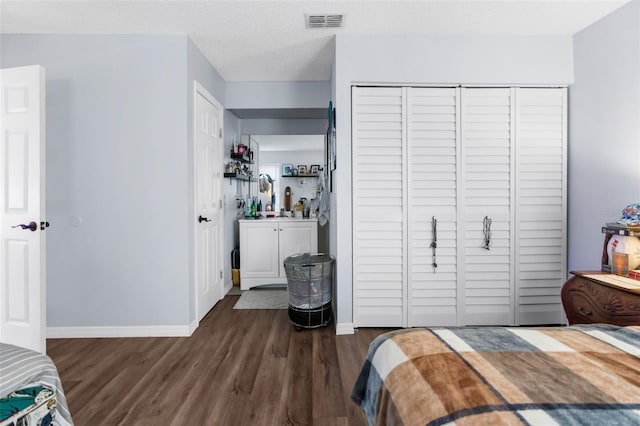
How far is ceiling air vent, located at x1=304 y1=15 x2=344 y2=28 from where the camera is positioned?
248 cm

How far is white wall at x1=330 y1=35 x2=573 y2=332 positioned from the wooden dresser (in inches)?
60.0

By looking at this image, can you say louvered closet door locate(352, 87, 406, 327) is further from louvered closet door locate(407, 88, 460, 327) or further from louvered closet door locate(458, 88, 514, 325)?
louvered closet door locate(458, 88, 514, 325)

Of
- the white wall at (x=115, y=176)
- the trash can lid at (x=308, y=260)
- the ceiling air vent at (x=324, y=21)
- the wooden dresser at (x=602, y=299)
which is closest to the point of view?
the wooden dresser at (x=602, y=299)

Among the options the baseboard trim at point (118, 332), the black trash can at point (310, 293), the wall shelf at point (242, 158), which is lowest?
the baseboard trim at point (118, 332)

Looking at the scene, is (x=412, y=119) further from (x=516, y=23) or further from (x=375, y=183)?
(x=516, y=23)

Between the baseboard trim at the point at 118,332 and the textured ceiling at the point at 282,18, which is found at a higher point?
the textured ceiling at the point at 282,18

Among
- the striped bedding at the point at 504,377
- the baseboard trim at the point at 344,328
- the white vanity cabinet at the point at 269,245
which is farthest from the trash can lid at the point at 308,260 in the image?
the striped bedding at the point at 504,377

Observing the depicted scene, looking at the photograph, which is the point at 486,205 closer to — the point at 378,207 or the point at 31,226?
the point at 378,207

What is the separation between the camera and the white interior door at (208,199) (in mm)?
3048

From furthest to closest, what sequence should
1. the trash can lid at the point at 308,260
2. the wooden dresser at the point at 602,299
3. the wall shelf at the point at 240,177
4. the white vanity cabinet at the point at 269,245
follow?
the white vanity cabinet at the point at 269,245
the wall shelf at the point at 240,177
the trash can lid at the point at 308,260
the wooden dresser at the point at 602,299

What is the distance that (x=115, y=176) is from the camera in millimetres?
2736

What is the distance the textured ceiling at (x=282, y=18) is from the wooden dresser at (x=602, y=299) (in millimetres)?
1895

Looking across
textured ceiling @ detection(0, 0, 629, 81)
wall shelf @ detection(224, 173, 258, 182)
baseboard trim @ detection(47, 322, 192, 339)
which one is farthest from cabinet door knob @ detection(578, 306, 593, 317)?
wall shelf @ detection(224, 173, 258, 182)

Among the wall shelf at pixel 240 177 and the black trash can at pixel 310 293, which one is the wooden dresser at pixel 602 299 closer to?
the black trash can at pixel 310 293
